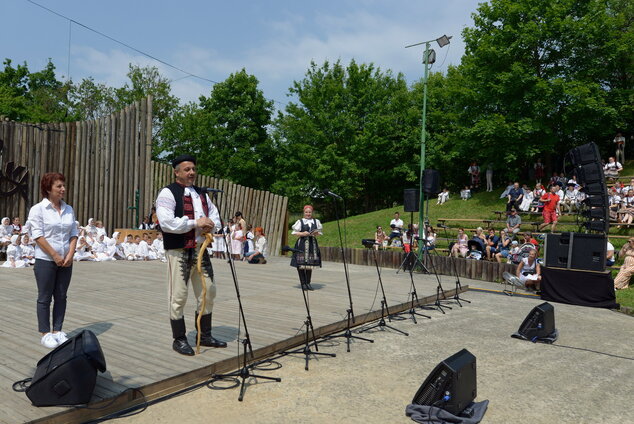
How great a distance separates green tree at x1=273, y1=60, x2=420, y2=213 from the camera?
32.9 m

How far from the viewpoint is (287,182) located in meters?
33.7

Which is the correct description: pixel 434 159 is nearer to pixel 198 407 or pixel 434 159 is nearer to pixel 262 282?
pixel 262 282

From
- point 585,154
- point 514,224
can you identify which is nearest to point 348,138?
point 514,224

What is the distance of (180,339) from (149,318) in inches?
69.1

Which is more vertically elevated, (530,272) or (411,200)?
(411,200)

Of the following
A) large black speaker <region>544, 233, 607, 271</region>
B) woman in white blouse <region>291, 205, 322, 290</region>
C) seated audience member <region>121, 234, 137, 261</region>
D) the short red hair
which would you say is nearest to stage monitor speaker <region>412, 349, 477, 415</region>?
the short red hair

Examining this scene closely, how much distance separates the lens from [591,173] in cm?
1051

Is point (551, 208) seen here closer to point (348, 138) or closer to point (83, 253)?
point (83, 253)

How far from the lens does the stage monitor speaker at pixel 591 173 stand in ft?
33.7

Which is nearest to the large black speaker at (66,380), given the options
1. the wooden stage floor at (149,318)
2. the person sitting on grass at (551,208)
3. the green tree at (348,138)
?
the wooden stage floor at (149,318)

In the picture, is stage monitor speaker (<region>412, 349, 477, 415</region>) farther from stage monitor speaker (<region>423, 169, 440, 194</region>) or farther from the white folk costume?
stage monitor speaker (<region>423, 169, 440, 194</region>)

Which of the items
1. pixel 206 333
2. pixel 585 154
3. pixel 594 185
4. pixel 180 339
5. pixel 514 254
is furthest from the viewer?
pixel 514 254

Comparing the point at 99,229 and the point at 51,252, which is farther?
the point at 99,229

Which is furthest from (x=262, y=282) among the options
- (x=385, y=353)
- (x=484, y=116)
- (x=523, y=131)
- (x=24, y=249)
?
(x=484, y=116)
